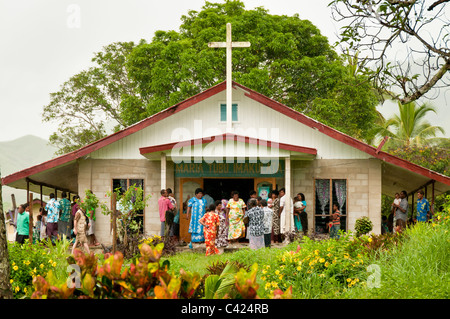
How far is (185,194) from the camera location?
16984 millimetres

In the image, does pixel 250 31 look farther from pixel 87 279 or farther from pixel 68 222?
pixel 87 279

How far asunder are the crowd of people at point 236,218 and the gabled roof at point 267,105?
213 centimetres

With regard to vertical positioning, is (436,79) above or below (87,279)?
above

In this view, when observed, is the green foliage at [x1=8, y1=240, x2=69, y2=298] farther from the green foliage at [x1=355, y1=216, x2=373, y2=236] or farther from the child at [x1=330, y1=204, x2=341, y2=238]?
the green foliage at [x1=355, y1=216, x2=373, y2=236]

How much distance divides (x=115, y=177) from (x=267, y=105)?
5.06 m

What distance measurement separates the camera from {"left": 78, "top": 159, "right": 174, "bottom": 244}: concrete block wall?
54.1 ft

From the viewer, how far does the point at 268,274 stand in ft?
25.7

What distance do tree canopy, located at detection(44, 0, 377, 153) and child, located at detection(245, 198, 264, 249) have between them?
1235cm

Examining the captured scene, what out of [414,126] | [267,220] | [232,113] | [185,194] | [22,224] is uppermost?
[414,126]

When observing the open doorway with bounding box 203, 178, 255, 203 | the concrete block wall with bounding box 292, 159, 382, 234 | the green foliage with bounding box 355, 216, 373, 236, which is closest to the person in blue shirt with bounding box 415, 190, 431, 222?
the concrete block wall with bounding box 292, 159, 382, 234

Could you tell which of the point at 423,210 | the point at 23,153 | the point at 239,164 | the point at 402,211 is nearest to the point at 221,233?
the point at 239,164

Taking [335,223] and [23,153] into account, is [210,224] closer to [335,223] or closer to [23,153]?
[335,223]
